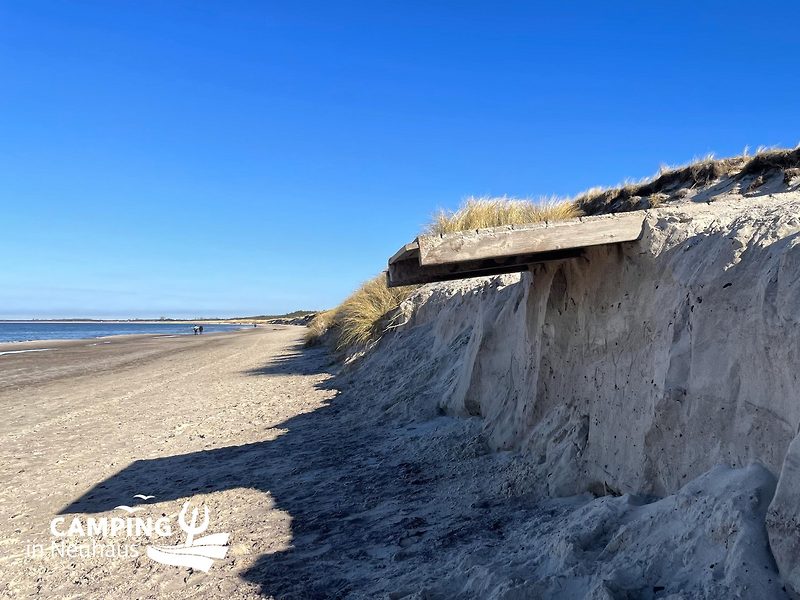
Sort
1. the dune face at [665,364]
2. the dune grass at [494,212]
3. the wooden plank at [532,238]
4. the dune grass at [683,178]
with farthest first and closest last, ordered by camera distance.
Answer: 1. the dune grass at [494,212]
2. the dune grass at [683,178]
3. the wooden plank at [532,238]
4. the dune face at [665,364]

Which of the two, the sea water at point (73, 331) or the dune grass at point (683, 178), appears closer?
the dune grass at point (683, 178)

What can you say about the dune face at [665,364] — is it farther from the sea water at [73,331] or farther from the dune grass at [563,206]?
the sea water at [73,331]

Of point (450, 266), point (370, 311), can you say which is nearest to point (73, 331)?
point (370, 311)

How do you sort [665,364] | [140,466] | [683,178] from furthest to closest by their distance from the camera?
[683,178]
[140,466]
[665,364]

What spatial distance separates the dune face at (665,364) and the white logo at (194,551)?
244cm

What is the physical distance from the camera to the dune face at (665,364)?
271 centimetres

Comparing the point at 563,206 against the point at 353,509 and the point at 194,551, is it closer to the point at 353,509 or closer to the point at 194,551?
the point at 353,509

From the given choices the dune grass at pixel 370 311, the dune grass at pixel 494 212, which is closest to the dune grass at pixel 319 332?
the dune grass at pixel 370 311

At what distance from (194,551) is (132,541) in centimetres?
70

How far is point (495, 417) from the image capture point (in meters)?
5.93

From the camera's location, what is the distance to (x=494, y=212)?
12.4 m

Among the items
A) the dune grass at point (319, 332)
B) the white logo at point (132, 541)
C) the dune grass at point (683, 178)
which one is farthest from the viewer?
the dune grass at point (319, 332)

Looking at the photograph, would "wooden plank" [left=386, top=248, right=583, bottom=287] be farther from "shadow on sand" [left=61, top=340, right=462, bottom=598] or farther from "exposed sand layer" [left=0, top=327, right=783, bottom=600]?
"shadow on sand" [left=61, top=340, right=462, bottom=598]

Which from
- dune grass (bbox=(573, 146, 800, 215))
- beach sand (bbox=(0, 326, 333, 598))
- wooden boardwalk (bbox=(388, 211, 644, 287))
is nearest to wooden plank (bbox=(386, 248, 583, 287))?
wooden boardwalk (bbox=(388, 211, 644, 287))
